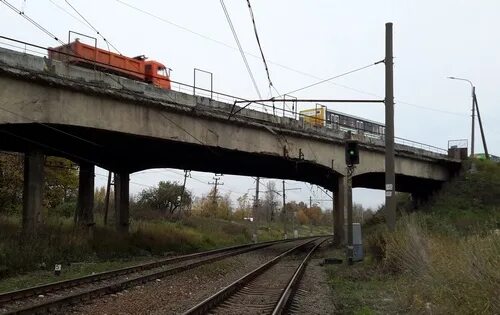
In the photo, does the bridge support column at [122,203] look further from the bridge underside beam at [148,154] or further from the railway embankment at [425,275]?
the railway embankment at [425,275]

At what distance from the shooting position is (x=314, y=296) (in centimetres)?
1295

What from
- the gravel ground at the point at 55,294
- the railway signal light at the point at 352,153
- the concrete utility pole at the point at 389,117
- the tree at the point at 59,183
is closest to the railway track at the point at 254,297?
the gravel ground at the point at 55,294

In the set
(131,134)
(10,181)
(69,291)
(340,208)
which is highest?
(131,134)

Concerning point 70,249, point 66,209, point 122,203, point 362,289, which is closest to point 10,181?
point 66,209

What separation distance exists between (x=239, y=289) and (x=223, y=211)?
64568 mm

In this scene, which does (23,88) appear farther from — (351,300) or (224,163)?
(224,163)

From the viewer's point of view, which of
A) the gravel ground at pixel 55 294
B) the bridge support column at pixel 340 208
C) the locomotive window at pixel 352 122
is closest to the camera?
the gravel ground at pixel 55 294

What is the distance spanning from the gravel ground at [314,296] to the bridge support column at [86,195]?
1254 centimetres

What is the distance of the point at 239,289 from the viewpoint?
13656mm

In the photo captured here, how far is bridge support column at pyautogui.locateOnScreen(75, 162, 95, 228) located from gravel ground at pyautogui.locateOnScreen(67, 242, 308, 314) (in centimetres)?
949

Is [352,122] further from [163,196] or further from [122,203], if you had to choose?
[163,196]

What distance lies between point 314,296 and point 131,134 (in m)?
10.5

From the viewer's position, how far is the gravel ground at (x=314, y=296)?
36.0 feet

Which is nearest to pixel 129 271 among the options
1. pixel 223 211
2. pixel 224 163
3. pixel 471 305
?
pixel 471 305
